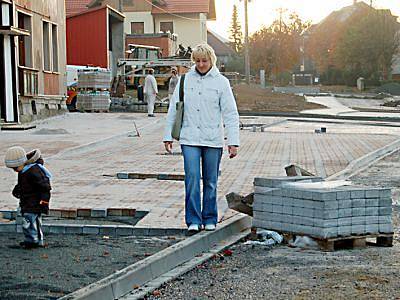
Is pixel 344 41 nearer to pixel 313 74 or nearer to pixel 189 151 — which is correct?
pixel 313 74

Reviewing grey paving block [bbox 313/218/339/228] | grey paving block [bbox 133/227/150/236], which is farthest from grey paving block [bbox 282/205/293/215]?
grey paving block [bbox 133/227/150/236]

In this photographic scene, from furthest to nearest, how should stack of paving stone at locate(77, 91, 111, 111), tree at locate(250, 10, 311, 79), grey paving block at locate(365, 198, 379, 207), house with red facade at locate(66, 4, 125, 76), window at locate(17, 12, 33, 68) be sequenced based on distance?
1. tree at locate(250, 10, 311, 79)
2. house with red facade at locate(66, 4, 125, 76)
3. stack of paving stone at locate(77, 91, 111, 111)
4. window at locate(17, 12, 33, 68)
5. grey paving block at locate(365, 198, 379, 207)

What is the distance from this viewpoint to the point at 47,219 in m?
8.94

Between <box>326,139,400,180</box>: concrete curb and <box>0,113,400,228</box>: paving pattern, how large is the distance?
8.5 inches

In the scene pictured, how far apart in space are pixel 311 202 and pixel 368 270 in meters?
0.99

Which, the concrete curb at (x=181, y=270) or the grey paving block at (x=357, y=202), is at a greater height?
the grey paving block at (x=357, y=202)

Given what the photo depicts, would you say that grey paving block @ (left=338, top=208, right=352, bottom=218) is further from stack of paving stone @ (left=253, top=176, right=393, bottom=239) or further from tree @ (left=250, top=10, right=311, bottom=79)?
tree @ (left=250, top=10, right=311, bottom=79)

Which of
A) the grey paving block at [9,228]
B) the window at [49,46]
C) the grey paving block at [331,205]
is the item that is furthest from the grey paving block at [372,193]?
the window at [49,46]

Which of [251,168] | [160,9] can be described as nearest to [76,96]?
[251,168]

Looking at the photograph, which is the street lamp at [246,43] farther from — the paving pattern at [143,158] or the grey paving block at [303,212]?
the grey paving block at [303,212]

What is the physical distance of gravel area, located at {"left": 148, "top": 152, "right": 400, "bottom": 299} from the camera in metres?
6.15

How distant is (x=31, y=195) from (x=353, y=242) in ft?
9.83

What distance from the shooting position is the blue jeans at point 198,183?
8.28 m

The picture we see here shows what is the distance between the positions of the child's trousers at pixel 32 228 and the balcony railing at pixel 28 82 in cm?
1792
